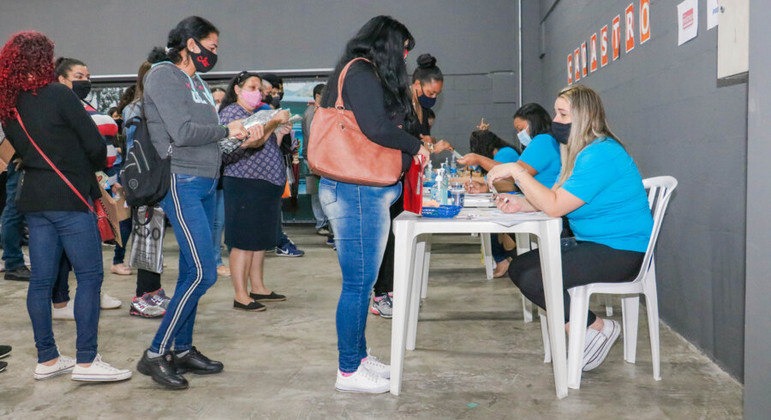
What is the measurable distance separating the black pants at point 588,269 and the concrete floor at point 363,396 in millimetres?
377

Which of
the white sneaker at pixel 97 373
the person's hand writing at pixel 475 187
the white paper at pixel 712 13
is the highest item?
the white paper at pixel 712 13

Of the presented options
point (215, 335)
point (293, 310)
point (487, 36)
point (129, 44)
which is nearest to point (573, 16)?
point (487, 36)

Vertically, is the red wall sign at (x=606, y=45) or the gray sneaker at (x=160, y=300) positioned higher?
the red wall sign at (x=606, y=45)

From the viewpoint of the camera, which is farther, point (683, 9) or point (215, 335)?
point (215, 335)

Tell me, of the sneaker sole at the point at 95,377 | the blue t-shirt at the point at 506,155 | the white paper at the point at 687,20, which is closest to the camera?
the sneaker sole at the point at 95,377

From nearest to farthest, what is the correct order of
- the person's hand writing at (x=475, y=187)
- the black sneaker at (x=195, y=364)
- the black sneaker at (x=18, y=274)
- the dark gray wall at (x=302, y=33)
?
the black sneaker at (x=195, y=364) → the person's hand writing at (x=475, y=187) → the black sneaker at (x=18, y=274) → the dark gray wall at (x=302, y=33)

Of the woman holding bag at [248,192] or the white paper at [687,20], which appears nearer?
the white paper at [687,20]

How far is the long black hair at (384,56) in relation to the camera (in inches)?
91.7

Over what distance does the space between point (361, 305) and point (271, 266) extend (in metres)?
3.26

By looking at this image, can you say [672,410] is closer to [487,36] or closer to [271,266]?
[271,266]

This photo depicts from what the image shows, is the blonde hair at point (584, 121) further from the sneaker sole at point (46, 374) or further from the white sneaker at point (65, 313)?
the white sneaker at point (65, 313)

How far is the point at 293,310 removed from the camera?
394cm

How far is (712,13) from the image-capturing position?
8.91 feet

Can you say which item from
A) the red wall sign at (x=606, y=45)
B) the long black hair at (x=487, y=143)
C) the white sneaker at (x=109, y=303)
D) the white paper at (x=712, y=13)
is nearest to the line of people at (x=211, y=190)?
the white paper at (x=712, y=13)
